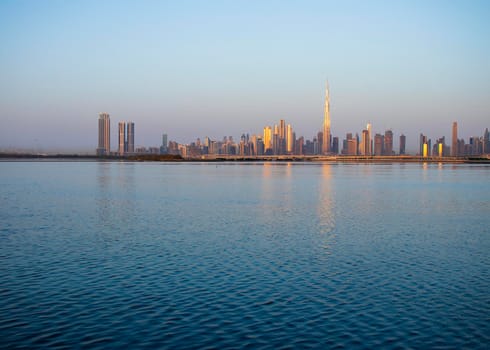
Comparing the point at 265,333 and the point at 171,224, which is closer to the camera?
the point at 265,333

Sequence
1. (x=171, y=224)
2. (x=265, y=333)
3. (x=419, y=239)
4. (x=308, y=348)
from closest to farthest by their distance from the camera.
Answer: (x=308, y=348), (x=265, y=333), (x=419, y=239), (x=171, y=224)

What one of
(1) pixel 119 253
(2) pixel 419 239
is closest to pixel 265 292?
(1) pixel 119 253

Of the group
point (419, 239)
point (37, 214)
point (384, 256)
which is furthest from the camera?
point (37, 214)

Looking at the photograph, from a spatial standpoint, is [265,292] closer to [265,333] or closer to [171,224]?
[265,333]

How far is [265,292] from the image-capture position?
14773 millimetres

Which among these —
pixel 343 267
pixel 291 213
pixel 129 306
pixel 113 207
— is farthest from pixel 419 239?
pixel 113 207

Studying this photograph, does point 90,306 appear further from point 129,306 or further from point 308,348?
point 308,348

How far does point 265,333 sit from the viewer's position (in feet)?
38.0

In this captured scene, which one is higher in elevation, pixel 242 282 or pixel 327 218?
pixel 327 218

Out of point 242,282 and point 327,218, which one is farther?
point 327,218

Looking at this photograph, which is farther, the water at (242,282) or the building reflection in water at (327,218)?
the building reflection in water at (327,218)

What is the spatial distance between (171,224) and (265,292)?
14.2 m

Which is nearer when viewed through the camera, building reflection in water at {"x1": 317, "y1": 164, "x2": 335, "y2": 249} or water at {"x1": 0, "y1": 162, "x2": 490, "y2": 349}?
water at {"x1": 0, "y1": 162, "x2": 490, "y2": 349}

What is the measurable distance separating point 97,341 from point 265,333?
12.0ft
